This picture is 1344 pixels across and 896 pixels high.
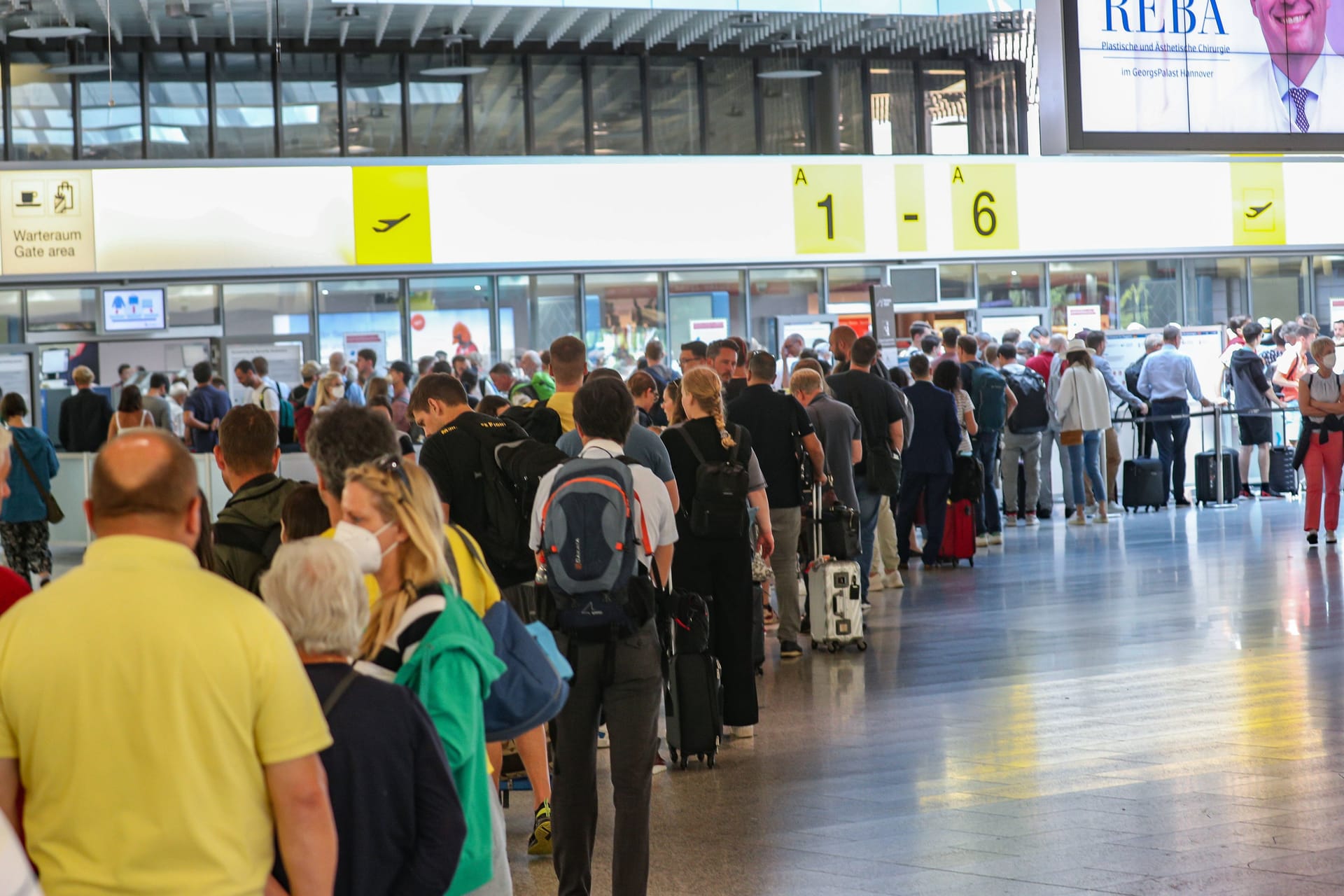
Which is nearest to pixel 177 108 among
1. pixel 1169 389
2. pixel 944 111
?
pixel 944 111

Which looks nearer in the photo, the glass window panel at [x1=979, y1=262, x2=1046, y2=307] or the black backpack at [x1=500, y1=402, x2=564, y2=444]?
the black backpack at [x1=500, y1=402, x2=564, y2=444]

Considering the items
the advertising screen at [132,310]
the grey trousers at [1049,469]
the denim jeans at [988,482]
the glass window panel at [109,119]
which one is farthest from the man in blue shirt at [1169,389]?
the glass window panel at [109,119]

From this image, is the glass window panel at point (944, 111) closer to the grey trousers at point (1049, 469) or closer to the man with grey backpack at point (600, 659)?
the grey trousers at point (1049, 469)

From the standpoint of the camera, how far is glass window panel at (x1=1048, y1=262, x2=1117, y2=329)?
83.2 ft

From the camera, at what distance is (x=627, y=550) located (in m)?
5.23

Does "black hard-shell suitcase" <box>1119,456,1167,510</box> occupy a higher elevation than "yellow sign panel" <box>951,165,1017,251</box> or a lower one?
lower

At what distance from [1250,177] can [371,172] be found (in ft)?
44.1

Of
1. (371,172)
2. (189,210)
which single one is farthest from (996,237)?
(189,210)

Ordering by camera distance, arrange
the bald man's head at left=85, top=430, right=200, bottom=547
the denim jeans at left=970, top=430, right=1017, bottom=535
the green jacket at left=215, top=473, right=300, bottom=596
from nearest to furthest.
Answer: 1. the bald man's head at left=85, top=430, right=200, bottom=547
2. the green jacket at left=215, top=473, right=300, bottom=596
3. the denim jeans at left=970, top=430, right=1017, bottom=535

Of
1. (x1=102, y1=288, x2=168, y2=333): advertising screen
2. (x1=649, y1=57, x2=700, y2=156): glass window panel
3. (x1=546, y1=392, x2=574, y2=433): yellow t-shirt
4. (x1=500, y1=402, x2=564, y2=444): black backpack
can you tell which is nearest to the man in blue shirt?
(x1=649, y1=57, x2=700, y2=156): glass window panel

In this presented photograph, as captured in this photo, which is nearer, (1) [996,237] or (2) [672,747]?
(2) [672,747]

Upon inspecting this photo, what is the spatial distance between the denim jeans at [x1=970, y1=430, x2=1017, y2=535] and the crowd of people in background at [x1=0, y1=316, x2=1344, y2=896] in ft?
13.1

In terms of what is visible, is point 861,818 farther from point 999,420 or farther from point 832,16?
point 832,16

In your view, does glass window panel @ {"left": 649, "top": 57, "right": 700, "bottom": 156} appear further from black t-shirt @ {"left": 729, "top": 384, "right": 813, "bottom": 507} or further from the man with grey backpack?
the man with grey backpack
